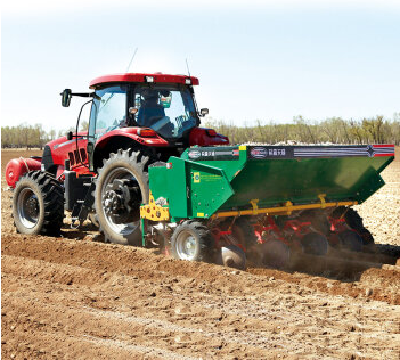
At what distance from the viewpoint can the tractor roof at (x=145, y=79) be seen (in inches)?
359

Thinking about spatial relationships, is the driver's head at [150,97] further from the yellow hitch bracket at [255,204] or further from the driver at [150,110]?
the yellow hitch bracket at [255,204]

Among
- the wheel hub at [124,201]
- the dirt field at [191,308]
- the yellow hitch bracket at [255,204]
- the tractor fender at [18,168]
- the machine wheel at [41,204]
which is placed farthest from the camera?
the tractor fender at [18,168]

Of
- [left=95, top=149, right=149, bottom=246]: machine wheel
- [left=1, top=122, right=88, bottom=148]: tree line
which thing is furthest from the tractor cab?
[left=1, top=122, right=88, bottom=148]: tree line

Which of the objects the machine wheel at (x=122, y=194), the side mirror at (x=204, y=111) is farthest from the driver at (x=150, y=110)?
the side mirror at (x=204, y=111)

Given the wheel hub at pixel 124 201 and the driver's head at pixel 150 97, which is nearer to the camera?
the wheel hub at pixel 124 201

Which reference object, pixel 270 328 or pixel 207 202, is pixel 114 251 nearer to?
pixel 207 202

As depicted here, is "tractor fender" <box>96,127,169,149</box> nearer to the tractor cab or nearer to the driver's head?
the tractor cab

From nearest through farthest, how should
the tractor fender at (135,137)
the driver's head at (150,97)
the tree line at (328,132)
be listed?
the tractor fender at (135,137) < the driver's head at (150,97) < the tree line at (328,132)

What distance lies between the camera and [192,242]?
7.71 m

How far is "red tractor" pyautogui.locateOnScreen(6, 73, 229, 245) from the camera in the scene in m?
8.76

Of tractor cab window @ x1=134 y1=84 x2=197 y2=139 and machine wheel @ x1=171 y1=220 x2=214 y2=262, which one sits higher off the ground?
tractor cab window @ x1=134 y1=84 x2=197 y2=139

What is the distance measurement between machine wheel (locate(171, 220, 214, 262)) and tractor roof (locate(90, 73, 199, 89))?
8.41 ft

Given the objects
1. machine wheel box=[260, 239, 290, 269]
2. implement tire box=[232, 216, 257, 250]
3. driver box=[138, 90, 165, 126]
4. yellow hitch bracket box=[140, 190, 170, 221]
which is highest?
driver box=[138, 90, 165, 126]

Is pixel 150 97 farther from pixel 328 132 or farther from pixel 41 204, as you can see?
pixel 328 132
